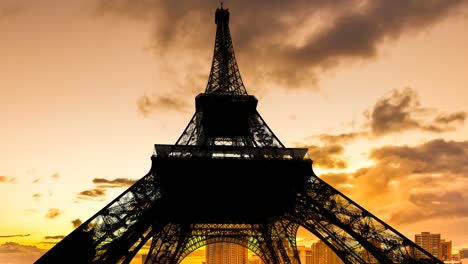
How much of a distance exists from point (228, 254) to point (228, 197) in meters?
152

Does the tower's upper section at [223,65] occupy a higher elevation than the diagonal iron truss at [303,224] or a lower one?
higher

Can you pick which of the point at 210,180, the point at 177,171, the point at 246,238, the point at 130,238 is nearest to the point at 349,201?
the point at 210,180

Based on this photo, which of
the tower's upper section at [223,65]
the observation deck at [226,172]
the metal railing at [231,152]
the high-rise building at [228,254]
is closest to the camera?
the observation deck at [226,172]

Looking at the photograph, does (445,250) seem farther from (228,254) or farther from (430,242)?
(228,254)

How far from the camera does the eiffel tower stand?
2619cm

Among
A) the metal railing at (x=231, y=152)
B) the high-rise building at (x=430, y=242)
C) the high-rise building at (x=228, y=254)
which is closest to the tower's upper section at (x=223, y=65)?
the metal railing at (x=231, y=152)

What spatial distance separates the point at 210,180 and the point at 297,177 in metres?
6.32

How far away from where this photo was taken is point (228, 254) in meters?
181

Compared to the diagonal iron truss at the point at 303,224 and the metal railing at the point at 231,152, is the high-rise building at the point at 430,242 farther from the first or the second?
the metal railing at the point at 231,152

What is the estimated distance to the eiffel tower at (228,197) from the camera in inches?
1031

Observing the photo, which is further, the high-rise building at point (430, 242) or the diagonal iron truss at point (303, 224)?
the high-rise building at point (430, 242)

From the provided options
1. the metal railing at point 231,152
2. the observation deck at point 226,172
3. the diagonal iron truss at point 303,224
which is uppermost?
the metal railing at point 231,152

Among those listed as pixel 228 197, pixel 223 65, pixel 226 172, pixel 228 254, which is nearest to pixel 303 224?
pixel 226 172

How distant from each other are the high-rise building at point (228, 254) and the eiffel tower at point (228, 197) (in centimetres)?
13885
